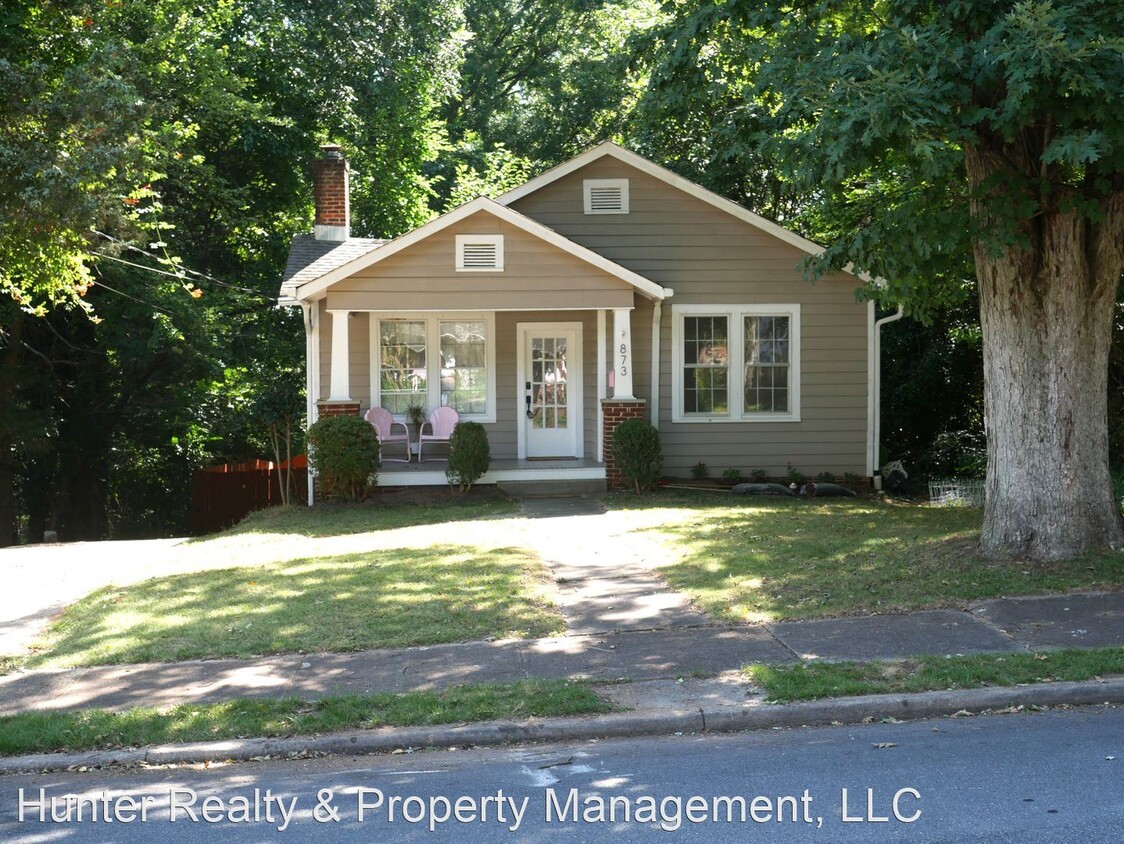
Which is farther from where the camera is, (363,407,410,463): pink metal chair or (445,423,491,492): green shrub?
(363,407,410,463): pink metal chair

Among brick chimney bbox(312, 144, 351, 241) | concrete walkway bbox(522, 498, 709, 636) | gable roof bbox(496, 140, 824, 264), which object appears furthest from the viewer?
brick chimney bbox(312, 144, 351, 241)

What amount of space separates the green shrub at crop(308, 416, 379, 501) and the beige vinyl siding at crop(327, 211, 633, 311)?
173cm

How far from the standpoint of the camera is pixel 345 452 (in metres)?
16.0

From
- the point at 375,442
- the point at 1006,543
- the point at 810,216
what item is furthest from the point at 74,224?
the point at 810,216

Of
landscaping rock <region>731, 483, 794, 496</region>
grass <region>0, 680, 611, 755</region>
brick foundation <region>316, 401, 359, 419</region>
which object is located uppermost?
brick foundation <region>316, 401, 359, 419</region>

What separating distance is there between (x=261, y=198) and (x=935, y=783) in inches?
858

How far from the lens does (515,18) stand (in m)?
37.3

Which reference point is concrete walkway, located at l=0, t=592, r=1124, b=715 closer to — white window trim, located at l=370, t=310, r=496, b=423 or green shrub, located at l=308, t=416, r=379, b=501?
green shrub, located at l=308, t=416, r=379, b=501

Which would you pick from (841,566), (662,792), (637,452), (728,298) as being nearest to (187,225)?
(728,298)

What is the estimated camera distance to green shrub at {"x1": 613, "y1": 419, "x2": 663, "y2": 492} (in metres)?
16.5

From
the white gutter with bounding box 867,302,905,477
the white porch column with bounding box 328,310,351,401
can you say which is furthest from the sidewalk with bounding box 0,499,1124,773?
the white gutter with bounding box 867,302,905,477

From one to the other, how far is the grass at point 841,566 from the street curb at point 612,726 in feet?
6.72

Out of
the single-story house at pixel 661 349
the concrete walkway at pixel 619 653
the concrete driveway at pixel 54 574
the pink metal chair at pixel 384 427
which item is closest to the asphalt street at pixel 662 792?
the concrete walkway at pixel 619 653

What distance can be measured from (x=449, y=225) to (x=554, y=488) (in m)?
4.17
